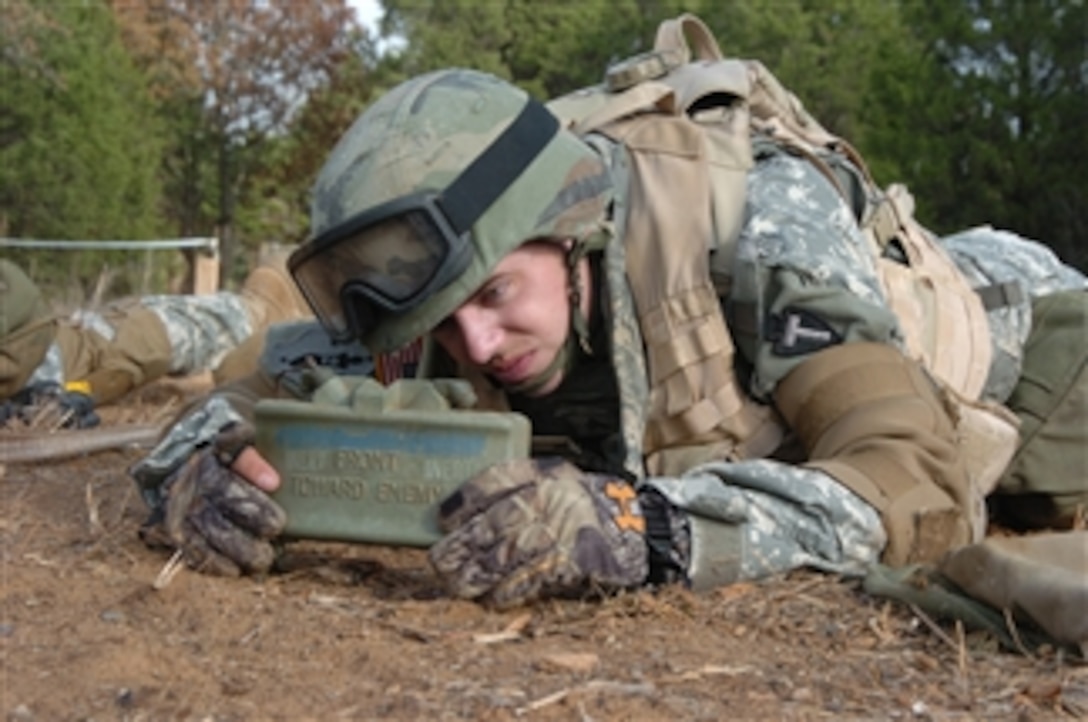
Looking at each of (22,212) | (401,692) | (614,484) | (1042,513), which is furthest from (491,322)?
(22,212)

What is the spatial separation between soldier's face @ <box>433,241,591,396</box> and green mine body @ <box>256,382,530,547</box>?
303mm

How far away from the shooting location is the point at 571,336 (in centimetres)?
306

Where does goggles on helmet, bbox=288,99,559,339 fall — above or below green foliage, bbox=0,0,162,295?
above

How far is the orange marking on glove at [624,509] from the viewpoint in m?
2.45

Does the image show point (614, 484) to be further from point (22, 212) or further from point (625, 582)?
point (22, 212)

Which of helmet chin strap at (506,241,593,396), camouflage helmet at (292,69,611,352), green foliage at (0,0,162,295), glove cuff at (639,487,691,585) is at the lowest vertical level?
green foliage at (0,0,162,295)

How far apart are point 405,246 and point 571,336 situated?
1.65 feet

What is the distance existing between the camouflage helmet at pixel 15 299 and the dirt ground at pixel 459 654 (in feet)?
11.2

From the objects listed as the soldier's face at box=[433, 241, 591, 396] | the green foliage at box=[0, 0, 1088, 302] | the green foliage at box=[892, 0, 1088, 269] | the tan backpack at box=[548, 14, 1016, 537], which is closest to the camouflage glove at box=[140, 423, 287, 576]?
the soldier's face at box=[433, 241, 591, 396]

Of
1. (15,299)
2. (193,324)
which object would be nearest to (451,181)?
(15,299)

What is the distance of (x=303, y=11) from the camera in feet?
89.9

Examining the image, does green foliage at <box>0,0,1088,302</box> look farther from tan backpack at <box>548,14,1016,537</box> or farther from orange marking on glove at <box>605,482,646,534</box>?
orange marking on glove at <box>605,482,646,534</box>

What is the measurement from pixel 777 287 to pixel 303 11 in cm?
2574

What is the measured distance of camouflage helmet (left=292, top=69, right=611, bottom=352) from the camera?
2.70 meters
